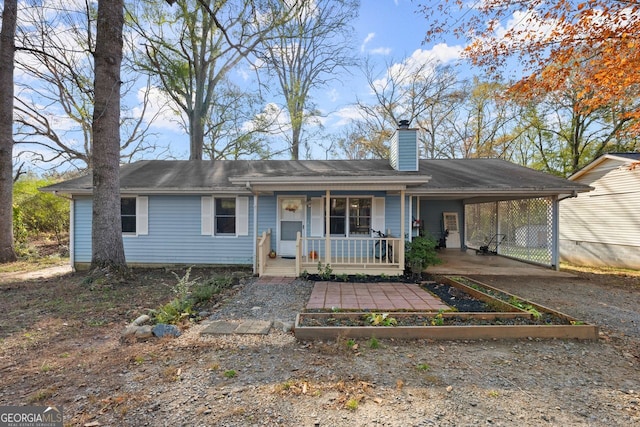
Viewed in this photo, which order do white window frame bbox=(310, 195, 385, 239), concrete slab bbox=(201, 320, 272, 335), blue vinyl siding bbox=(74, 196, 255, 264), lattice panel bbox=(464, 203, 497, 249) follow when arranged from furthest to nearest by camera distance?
1. lattice panel bbox=(464, 203, 497, 249)
2. blue vinyl siding bbox=(74, 196, 255, 264)
3. white window frame bbox=(310, 195, 385, 239)
4. concrete slab bbox=(201, 320, 272, 335)

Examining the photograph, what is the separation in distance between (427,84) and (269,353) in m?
20.4

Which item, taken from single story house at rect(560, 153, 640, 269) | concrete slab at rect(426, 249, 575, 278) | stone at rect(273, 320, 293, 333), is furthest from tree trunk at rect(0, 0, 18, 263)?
single story house at rect(560, 153, 640, 269)

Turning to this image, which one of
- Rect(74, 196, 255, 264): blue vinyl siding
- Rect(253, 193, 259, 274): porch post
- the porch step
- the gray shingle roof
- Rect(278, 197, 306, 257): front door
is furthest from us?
Rect(74, 196, 255, 264): blue vinyl siding

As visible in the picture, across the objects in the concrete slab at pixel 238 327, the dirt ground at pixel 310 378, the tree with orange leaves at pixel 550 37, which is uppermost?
the tree with orange leaves at pixel 550 37

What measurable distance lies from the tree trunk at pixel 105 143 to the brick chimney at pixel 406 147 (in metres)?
7.51

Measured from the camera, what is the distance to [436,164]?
36.1ft

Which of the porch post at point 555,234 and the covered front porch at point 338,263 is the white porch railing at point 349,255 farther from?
the porch post at point 555,234

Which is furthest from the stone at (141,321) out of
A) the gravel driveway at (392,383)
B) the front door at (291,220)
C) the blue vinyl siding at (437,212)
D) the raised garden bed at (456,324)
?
the blue vinyl siding at (437,212)

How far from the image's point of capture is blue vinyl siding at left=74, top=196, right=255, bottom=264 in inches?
336

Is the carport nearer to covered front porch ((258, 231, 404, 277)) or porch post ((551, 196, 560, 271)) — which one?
porch post ((551, 196, 560, 271))

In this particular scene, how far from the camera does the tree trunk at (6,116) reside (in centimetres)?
901

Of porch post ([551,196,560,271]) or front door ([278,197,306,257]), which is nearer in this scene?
porch post ([551,196,560,271])

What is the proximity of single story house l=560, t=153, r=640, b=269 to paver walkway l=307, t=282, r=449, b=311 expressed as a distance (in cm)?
793

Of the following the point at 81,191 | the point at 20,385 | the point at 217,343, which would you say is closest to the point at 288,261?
the point at 217,343
